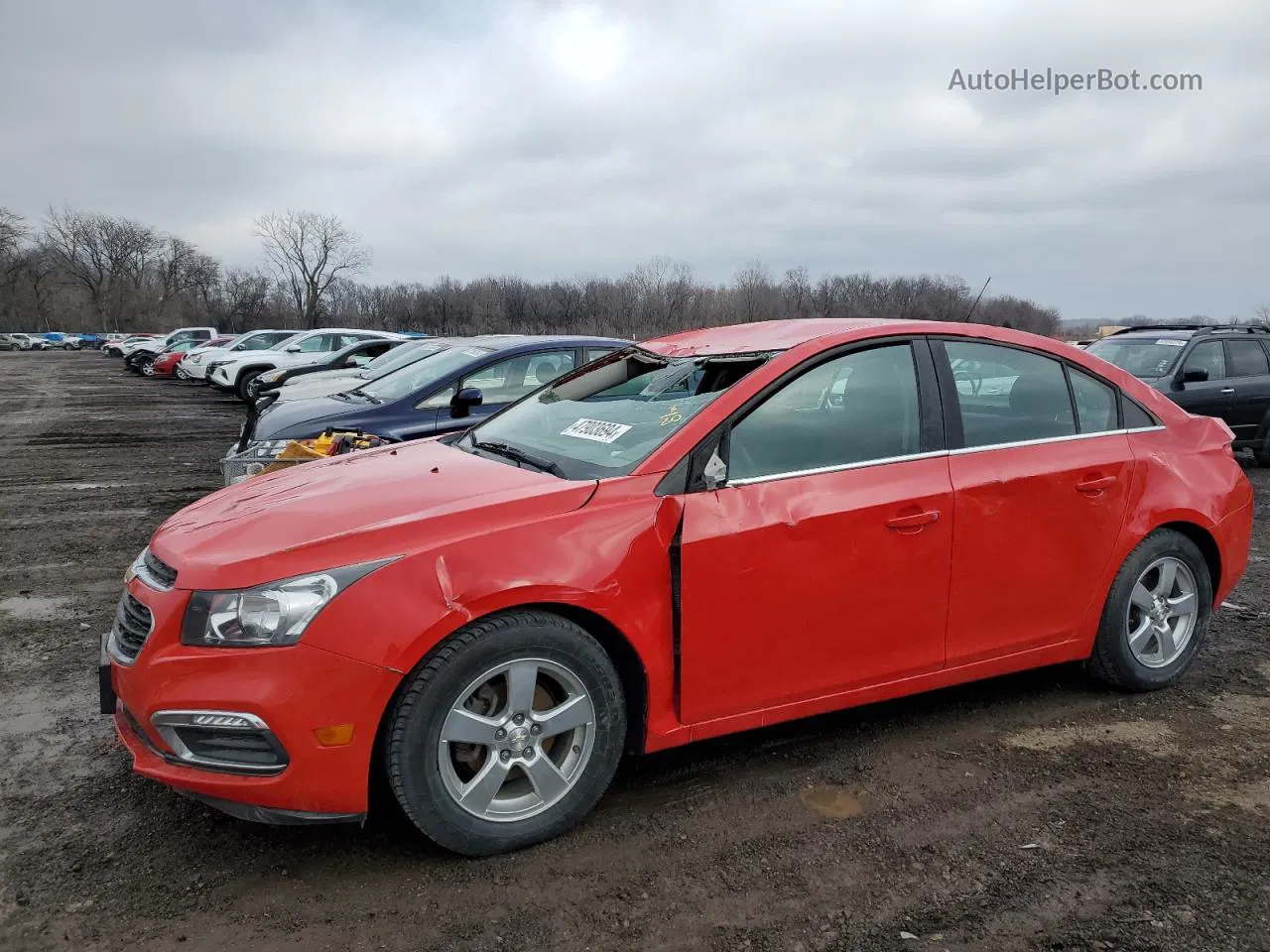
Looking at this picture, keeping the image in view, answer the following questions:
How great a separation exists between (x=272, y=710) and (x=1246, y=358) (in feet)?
41.2

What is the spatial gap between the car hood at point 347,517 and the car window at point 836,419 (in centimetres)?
65

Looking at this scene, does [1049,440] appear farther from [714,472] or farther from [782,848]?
[782,848]

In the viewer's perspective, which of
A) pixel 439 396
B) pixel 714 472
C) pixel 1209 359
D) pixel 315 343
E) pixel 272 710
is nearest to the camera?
pixel 272 710

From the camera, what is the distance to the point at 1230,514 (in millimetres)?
4305

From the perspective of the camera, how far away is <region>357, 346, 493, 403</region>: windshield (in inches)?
317

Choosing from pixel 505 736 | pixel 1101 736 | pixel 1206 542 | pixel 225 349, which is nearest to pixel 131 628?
pixel 505 736

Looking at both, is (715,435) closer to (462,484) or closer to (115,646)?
(462,484)

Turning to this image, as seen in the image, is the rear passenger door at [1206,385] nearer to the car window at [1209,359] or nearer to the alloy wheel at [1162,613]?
the car window at [1209,359]

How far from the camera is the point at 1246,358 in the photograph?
11586 mm

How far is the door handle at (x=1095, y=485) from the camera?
12.7 feet

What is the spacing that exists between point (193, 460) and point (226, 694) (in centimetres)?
1038

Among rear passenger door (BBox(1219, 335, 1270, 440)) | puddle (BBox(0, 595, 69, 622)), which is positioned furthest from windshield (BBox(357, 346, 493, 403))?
rear passenger door (BBox(1219, 335, 1270, 440))

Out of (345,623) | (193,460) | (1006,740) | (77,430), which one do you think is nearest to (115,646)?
(345,623)

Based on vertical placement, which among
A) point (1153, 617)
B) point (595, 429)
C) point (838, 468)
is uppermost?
point (595, 429)
